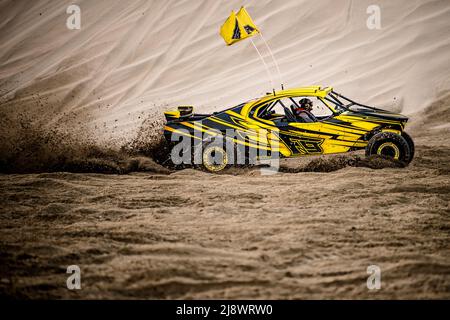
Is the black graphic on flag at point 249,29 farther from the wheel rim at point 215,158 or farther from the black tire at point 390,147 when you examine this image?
the black tire at point 390,147

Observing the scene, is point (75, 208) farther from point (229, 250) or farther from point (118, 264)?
point (229, 250)

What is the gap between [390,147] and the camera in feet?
25.1

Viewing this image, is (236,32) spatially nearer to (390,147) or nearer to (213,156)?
(213,156)

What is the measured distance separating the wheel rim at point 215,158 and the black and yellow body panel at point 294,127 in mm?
243

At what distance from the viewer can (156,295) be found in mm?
3887

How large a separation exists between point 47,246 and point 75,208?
143cm

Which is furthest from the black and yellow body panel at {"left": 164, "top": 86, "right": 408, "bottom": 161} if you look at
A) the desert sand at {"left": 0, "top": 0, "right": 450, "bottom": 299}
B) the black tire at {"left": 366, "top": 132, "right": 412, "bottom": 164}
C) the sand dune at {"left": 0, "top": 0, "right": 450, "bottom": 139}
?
the sand dune at {"left": 0, "top": 0, "right": 450, "bottom": 139}

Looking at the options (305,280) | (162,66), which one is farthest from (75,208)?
(162,66)

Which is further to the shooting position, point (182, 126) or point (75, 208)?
point (182, 126)

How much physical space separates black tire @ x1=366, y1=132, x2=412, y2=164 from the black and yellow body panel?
0.16 meters

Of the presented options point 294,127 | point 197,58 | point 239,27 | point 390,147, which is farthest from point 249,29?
point 197,58

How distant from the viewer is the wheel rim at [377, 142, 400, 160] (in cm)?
761

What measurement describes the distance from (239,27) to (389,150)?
361cm

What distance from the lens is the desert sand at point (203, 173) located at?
4.22 m
